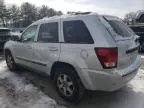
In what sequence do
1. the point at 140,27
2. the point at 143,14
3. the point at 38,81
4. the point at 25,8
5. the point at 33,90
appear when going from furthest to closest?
1. the point at 25,8
2. the point at 143,14
3. the point at 140,27
4. the point at 38,81
5. the point at 33,90

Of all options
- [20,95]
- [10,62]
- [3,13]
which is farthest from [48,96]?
[3,13]

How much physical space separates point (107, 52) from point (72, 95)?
4.40 feet

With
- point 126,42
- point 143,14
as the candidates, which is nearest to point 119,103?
point 126,42

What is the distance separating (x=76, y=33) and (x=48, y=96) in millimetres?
1743

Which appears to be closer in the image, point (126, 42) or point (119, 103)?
point (126, 42)

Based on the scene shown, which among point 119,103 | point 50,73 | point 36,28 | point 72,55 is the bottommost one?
point 119,103

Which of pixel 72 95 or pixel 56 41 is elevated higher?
pixel 56 41

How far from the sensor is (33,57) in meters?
5.71

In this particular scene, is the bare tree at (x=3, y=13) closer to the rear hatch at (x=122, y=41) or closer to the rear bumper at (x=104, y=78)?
the rear hatch at (x=122, y=41)

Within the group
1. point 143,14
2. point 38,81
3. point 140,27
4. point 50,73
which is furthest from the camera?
point 143,14

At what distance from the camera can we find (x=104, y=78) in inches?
156

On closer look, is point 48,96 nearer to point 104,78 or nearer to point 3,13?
point 104,78

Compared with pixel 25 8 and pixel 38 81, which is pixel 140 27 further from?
pixel 25 8

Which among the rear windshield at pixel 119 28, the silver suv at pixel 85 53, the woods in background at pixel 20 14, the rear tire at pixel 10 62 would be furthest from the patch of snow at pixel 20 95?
the woods in background at pixel 20 14
